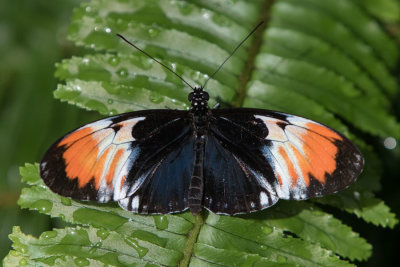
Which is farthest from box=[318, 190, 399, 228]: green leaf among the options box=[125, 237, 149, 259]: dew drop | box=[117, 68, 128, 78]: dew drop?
box=[117, 68, 128, 78]: dew drop

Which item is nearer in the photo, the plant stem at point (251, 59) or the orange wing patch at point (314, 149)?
the orange wing patch at point (314, 149)

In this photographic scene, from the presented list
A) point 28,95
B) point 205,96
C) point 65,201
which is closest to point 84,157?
point 65,201

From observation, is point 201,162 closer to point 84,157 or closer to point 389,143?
point 84,157

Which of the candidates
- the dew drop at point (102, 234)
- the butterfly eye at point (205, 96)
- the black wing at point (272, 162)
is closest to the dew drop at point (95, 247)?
the dew drop at point (102, 234)

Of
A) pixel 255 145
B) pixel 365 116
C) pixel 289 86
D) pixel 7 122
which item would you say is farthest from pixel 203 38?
pixel 7 122

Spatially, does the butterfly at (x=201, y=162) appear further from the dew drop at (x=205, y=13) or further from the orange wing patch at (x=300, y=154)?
the dew drop at (x=205, y=13)

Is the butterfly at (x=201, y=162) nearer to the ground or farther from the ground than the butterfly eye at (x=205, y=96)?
nearer to the ground

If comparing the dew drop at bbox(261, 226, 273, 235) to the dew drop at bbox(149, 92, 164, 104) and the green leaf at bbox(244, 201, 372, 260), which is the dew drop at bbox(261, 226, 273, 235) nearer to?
the green leaf at bbox(244, 201, 372, 260)
